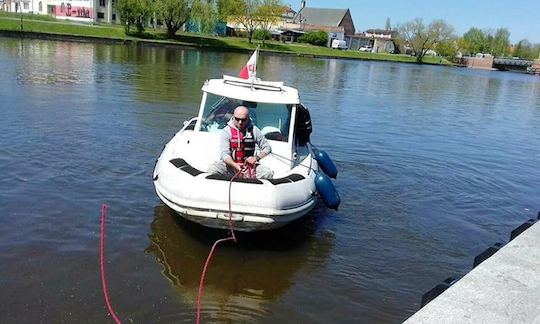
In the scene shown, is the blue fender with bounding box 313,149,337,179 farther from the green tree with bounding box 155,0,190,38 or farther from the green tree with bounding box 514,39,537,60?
the green tree with bounding box 514,39,537,60

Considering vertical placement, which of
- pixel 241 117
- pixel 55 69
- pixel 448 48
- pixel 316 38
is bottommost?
pixel 55 69

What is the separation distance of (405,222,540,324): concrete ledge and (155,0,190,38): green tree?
6028cm

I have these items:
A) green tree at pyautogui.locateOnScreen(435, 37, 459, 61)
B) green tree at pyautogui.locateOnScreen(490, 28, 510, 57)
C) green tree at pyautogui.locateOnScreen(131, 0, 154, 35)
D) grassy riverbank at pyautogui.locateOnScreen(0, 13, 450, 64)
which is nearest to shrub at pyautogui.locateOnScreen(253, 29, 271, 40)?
grassy riverbank at pyautogui.locateOnScreen(0, 13, 450, 64)

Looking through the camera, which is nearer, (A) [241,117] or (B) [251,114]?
(A) [241,117]

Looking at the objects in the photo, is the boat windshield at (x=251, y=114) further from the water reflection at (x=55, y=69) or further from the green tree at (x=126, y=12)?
the green tree at (x=126, y=12)

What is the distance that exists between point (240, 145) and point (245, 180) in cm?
90

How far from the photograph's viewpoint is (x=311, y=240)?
8305 mm

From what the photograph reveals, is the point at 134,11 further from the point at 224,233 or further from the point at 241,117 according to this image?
the point at 224,233

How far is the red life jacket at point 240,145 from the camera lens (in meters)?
7.90

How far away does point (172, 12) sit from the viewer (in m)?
63.1

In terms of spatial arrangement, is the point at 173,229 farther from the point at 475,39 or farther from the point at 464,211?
the point at 475,39

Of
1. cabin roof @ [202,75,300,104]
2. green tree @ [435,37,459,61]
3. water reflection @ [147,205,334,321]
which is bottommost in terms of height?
water reflection @ [147,205,334,321]

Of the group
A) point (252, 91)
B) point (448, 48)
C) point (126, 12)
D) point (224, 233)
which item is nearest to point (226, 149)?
point (224, 233)

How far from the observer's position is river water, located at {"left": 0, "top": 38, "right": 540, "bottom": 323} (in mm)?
6199
